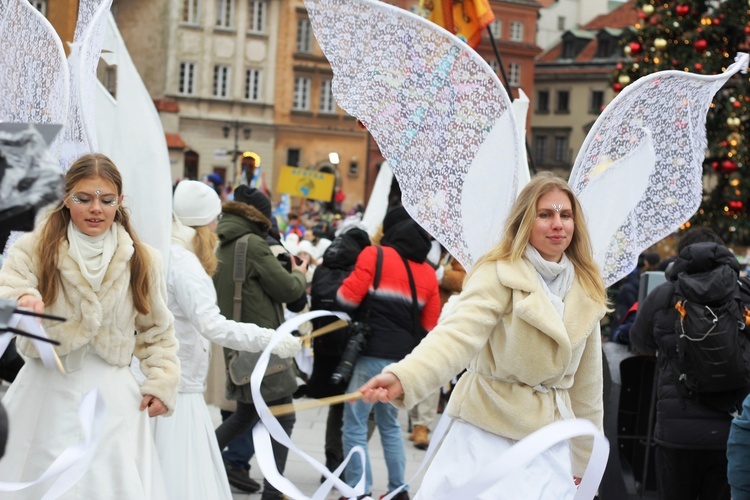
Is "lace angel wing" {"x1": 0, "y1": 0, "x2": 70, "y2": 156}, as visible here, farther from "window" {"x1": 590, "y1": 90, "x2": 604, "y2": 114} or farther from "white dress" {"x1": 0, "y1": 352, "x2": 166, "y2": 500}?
"window" {"x1": 590, "y1": 90, "x2": 604, "y2": 114}

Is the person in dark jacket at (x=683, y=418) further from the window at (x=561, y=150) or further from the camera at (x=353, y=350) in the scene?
the window at (x=561, y=150)

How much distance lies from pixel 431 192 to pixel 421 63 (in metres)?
0.56

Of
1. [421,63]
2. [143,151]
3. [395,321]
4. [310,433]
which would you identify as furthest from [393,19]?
[310,433]

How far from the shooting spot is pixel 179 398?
5789mm

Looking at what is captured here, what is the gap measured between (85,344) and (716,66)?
12869mm

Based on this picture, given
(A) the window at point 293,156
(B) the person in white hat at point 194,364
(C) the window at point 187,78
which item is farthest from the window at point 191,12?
(B) the person in white hat at point 194,364

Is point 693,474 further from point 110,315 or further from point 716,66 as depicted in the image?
point 716,66

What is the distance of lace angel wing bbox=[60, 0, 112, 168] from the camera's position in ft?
17.0

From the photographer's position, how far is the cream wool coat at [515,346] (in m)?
4.21

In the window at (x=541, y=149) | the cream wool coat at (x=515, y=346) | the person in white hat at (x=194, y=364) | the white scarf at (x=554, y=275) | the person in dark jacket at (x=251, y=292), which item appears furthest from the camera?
the window at (x=541, y=149)

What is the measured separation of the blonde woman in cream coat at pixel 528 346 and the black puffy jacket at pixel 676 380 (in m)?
1.66

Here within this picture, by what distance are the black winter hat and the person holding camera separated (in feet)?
2.28

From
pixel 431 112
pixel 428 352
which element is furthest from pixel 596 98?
pixel 428 352

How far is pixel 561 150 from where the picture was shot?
7338 centimetres
